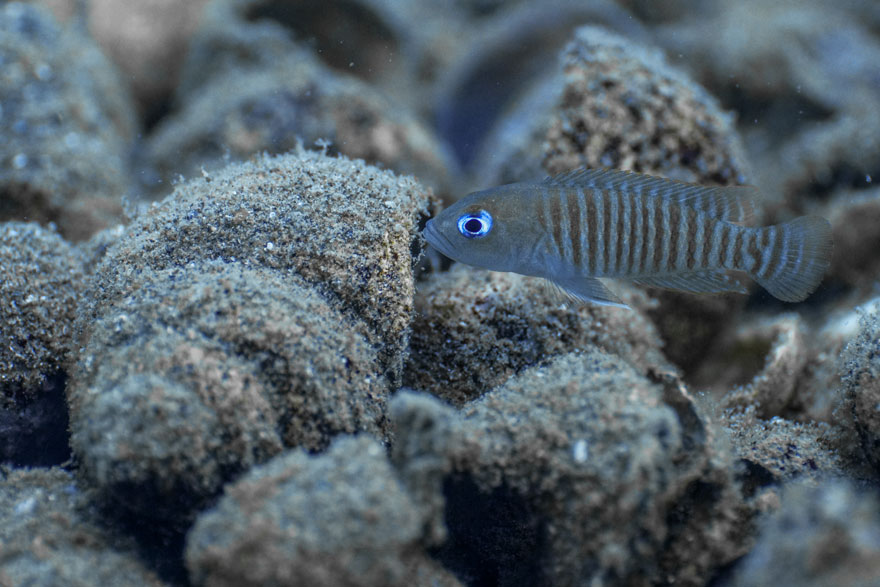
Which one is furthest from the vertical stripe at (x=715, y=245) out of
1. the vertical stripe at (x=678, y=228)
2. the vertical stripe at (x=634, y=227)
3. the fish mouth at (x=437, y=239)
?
the fish mouth at (x=437, y=239)

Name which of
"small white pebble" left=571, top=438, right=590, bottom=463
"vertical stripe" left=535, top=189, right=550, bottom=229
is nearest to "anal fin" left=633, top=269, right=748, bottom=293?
"vertical stripe" left=535, top=189, right=550, bottom=229

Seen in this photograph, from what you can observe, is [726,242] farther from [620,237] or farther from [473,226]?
[473,226]

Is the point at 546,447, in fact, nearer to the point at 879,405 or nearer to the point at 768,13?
the point at 879,405

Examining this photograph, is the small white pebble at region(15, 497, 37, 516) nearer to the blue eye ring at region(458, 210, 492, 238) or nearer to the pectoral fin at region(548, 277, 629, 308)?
the blue eye ring at region(458, 210, 492, 238)

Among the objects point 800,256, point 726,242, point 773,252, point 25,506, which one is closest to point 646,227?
point 726,242

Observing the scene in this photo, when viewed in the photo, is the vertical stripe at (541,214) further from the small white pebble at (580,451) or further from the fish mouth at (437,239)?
the small white pebble at (580,451)

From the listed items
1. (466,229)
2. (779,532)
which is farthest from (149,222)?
(779,532)
